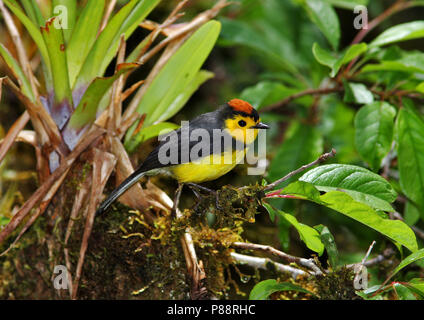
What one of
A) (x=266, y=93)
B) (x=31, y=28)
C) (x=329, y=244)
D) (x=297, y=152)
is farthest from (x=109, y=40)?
(x=329, y=244)

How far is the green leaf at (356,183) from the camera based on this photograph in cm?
159

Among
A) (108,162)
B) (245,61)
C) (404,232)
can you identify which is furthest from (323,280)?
(245,61)

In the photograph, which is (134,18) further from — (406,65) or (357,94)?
(406,65)

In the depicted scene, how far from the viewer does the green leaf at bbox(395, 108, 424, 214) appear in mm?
2056

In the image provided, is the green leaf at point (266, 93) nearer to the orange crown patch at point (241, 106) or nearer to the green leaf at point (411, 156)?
the orange crown patch at point (241, 106)

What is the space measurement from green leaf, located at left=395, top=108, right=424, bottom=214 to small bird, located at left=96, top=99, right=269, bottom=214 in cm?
68

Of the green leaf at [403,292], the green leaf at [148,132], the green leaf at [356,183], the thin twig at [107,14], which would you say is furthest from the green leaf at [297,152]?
the thin twig at [107,14]

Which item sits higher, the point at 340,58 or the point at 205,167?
the point at 340,58

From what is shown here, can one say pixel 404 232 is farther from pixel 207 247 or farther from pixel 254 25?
pixel 254 25

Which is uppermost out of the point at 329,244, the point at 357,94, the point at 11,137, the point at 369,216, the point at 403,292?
the point at 11,137

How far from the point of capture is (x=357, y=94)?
2256mm

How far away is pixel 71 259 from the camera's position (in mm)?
1988

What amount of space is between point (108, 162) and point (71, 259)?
46 cm

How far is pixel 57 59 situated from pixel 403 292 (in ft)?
5.43
